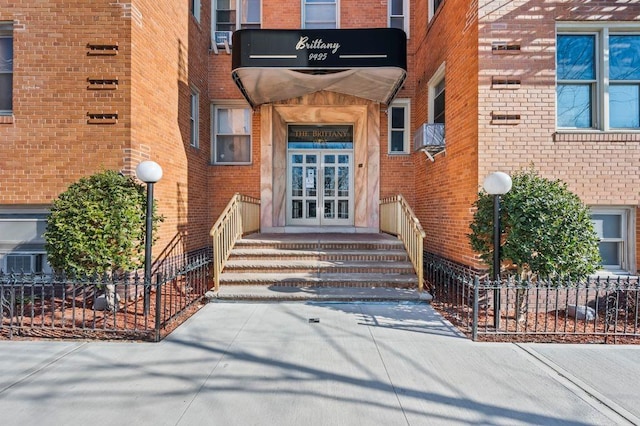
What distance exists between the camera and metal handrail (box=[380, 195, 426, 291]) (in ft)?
20.5

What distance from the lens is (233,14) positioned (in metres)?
10.0

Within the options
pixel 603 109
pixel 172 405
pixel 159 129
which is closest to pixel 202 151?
pixel 159 129

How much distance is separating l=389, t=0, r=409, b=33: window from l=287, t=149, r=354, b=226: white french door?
4.03 metres

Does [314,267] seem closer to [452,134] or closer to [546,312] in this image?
[546,312]

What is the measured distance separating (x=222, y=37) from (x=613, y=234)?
35.2 ft

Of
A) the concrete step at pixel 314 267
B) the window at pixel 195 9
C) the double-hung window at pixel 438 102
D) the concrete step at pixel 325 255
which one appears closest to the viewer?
the concrete step at pixel 314 267

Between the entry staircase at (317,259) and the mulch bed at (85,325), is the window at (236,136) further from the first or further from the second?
the mulch bed at (85,325)

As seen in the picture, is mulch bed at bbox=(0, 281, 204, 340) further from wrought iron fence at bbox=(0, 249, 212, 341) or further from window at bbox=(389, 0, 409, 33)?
window at bbox=(389, 0, 409, 33)

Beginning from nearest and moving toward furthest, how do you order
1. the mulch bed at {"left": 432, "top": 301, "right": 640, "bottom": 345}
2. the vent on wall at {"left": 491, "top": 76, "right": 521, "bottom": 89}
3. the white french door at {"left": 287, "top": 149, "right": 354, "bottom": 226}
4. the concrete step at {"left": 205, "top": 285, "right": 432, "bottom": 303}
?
1. the mulch bed at {"left": 432, "top": 301, "right": 640, "bottom": 345}
2. the concrete step at {"left": 205, "top": 285, "right": 432, "bottom": 303}
3. the vent on wall at {"left": 491, "top": 76, "right": 521, "bottom": 89}
4. the white french door at {"left": 287, "top": 149, "right": 354, "bottom": 226}

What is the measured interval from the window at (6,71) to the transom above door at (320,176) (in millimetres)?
6587

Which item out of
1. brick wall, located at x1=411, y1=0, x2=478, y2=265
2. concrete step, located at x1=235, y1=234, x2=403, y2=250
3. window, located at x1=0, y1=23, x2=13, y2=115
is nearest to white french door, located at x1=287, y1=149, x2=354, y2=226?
brick wall, located at x1=411, y1=0, x2=478, y2=265

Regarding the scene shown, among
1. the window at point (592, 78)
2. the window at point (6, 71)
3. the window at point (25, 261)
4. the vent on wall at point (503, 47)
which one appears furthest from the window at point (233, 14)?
the window at point (592, 78)

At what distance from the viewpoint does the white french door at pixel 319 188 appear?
10633 mm

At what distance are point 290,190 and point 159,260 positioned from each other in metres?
4.76
